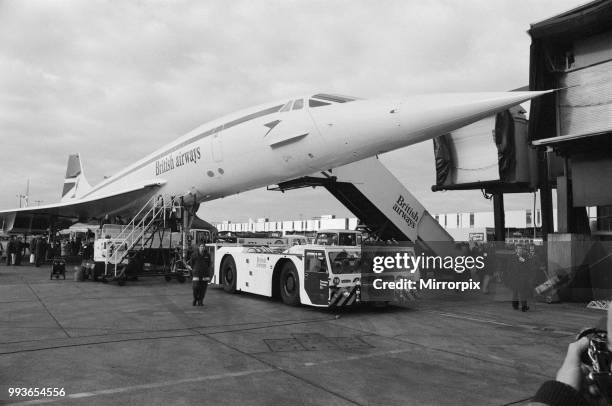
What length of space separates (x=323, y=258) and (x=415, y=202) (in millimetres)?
8229

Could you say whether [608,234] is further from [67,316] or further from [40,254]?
[40,254]

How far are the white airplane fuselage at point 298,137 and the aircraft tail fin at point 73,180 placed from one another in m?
17.2

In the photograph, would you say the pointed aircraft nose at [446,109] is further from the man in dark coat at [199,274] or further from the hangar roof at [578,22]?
the hangar roof at [578,22]

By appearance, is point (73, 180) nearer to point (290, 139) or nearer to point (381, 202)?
point (381, 202)

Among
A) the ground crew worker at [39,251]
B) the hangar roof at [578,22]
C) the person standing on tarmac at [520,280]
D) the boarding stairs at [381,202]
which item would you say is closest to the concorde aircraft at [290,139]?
the boarding stairs at [381,202]

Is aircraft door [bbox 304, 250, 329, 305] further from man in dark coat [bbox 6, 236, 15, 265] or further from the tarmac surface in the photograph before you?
man in dark coat [bbox 6, 236, 15, 265]

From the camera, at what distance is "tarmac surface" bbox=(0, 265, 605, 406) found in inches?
207

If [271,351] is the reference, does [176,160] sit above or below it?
above

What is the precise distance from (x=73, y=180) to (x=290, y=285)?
2527cm

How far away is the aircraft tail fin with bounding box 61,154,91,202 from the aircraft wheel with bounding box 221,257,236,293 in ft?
65.8

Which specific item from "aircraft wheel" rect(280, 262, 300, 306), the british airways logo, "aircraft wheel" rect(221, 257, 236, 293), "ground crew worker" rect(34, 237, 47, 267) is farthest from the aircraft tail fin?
"aircraft wheel" rect(280, 262, 300, 306)

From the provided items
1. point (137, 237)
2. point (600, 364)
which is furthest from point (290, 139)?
point (600, 364)

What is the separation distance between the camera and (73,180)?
105 feet

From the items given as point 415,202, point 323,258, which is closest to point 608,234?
point 415,202
